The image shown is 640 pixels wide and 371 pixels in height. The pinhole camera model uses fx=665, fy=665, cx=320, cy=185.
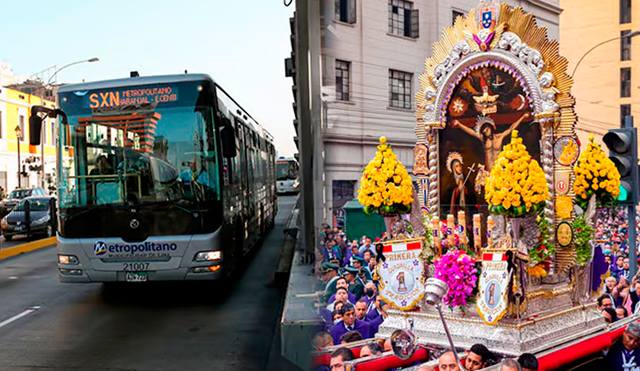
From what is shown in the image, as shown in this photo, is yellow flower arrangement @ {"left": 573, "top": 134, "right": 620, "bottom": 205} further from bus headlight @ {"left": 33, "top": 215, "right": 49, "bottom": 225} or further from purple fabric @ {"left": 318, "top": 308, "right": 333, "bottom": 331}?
bus headlight @ {"left": 33, "top": 215, "right": 49, "bottom": 225}

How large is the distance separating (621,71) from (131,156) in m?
6.44

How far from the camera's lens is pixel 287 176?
4650 centimetres

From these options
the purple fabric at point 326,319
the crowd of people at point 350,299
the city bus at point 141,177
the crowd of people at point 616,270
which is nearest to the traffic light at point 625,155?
the crowd of people at point 616,270

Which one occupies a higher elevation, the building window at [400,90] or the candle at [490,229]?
the building window at [400,90]

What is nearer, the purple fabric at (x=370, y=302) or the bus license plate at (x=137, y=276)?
the purple fabric at (x=370, y=302)

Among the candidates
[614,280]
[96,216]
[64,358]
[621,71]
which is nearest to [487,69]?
[621,71]

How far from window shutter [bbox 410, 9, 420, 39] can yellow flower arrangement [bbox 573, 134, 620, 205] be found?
1706mm

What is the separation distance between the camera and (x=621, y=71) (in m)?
5.62

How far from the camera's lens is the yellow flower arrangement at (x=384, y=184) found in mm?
5648

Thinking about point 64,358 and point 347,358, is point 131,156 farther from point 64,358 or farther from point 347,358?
point 347,358

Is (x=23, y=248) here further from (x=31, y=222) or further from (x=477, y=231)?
(x=477, y=231)

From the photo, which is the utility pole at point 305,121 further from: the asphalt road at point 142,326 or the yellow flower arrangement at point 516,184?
the yellow flower arrangement at point 516,184

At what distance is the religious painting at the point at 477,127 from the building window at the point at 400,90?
38cm

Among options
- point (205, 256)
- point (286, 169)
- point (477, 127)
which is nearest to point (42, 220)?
point (205, 256)
